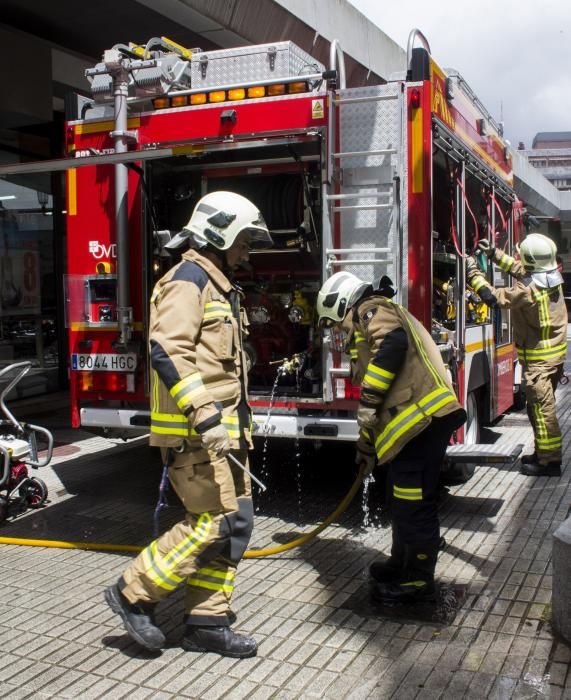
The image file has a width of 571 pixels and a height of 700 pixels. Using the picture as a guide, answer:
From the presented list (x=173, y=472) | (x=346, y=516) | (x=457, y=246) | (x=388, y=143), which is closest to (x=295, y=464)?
(x=346, y=516)

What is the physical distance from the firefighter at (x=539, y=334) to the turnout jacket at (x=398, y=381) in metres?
2.71

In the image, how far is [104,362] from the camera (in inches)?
217

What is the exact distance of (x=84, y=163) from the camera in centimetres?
476

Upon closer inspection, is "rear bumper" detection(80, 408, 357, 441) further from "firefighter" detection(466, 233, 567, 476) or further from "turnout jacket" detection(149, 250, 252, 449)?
"firefighter" detection(466, 233, 567, 476)

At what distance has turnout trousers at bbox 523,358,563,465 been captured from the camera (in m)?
6.51

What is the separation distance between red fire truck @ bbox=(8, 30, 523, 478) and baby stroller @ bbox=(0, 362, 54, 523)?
353 millimetres

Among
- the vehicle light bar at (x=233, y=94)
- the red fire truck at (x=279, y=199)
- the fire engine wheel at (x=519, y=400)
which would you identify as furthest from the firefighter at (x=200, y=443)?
the fire engine wheel at (x=519, y=400)

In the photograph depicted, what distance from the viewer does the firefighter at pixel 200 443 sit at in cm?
323

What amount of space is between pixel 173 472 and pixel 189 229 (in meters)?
1.08

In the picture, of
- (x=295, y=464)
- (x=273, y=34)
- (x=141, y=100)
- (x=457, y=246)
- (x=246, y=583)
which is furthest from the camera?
(x=273, y=34)

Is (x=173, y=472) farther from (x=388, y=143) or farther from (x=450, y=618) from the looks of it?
(x=388, y=143)

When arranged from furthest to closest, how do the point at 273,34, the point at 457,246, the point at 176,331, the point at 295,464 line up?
the point at 273,34 < the point at 295,464 < the point at 457,246 < the point at 176,331

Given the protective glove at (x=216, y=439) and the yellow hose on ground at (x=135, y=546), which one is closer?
the protective glove at (x=216, y=439)

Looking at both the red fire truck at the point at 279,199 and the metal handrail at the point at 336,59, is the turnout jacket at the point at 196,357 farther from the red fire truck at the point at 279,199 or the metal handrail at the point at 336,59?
the metal handrail at the point at 336,59
